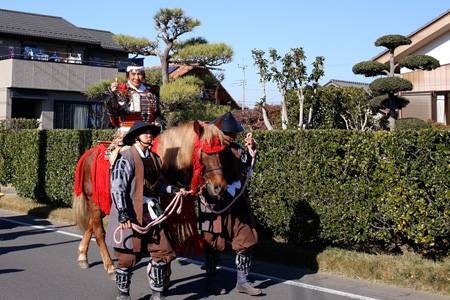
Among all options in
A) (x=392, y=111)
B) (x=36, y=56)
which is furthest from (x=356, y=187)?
(x=36, y=56)

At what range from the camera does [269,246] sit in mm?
7785

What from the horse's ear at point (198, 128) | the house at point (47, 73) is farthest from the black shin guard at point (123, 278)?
the house at point (47, 73)

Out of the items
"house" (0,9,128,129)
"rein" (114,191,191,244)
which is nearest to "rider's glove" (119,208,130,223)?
"rein" (114,191,191,244)

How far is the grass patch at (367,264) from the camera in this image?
5.91m

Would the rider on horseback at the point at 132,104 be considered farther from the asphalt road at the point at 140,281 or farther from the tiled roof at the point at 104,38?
the tiled roof at the point at 104,38

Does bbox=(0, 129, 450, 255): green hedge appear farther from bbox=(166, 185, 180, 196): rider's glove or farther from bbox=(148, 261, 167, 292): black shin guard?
bbox=(148, 261, 167, 292): black shin guard

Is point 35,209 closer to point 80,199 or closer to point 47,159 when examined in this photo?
point 47,159

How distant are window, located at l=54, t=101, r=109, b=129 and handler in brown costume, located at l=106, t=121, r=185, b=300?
20983mm

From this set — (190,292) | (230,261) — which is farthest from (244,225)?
(230,261)

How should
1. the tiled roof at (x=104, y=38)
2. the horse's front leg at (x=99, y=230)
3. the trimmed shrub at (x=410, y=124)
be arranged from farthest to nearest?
the tiled roof at (x=104, y=38)
the trimmed shrub at (x=410, y=124)
the horse's front leg at (x=99, y=230)

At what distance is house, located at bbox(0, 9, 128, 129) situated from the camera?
23844 millimetres

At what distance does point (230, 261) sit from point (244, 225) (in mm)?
2028

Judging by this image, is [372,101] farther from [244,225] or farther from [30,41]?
[30,41]

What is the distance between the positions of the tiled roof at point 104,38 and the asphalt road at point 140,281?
81.1 feet
